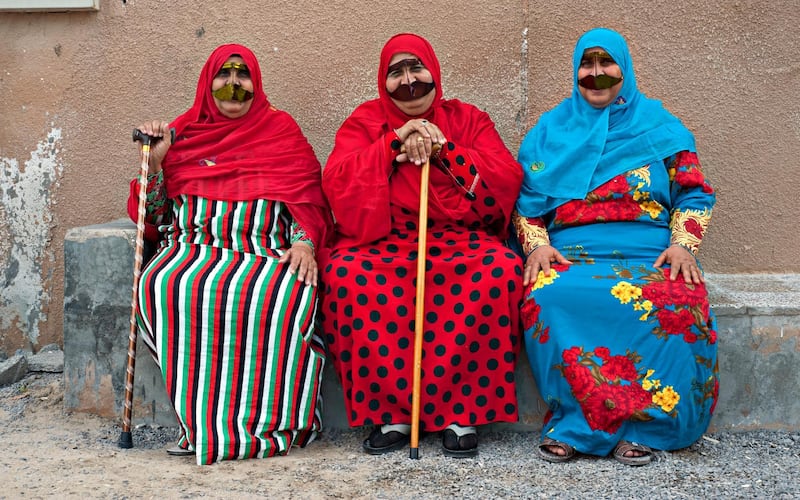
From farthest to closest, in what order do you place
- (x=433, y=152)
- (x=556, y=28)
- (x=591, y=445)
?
(x=556, y=28)
(x=433, y=152)
(x=591, y=445)

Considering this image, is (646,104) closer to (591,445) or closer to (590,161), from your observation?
(590,161)

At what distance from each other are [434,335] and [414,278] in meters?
0.24

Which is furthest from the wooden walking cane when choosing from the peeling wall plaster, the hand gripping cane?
the peeling wall plaster

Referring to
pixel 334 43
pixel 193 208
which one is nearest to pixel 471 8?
pixel 334 43

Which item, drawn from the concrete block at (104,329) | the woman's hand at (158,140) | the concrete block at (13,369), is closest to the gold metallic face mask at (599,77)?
the woman's hand at (158,140)

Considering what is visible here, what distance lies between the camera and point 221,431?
3262 mm

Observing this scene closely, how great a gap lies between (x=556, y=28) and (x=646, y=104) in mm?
844

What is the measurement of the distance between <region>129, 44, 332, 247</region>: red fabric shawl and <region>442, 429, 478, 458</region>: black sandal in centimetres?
100

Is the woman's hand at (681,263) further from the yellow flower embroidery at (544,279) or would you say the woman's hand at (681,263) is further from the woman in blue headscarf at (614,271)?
the yellow flower embroidery at (544,279)

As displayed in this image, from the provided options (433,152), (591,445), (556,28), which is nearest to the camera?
(591,445)

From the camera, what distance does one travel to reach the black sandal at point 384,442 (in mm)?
3324

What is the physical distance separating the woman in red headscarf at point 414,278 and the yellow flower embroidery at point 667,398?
0.52 metres

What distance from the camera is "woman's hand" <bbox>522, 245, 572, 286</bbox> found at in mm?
3383

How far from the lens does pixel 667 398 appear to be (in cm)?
321
